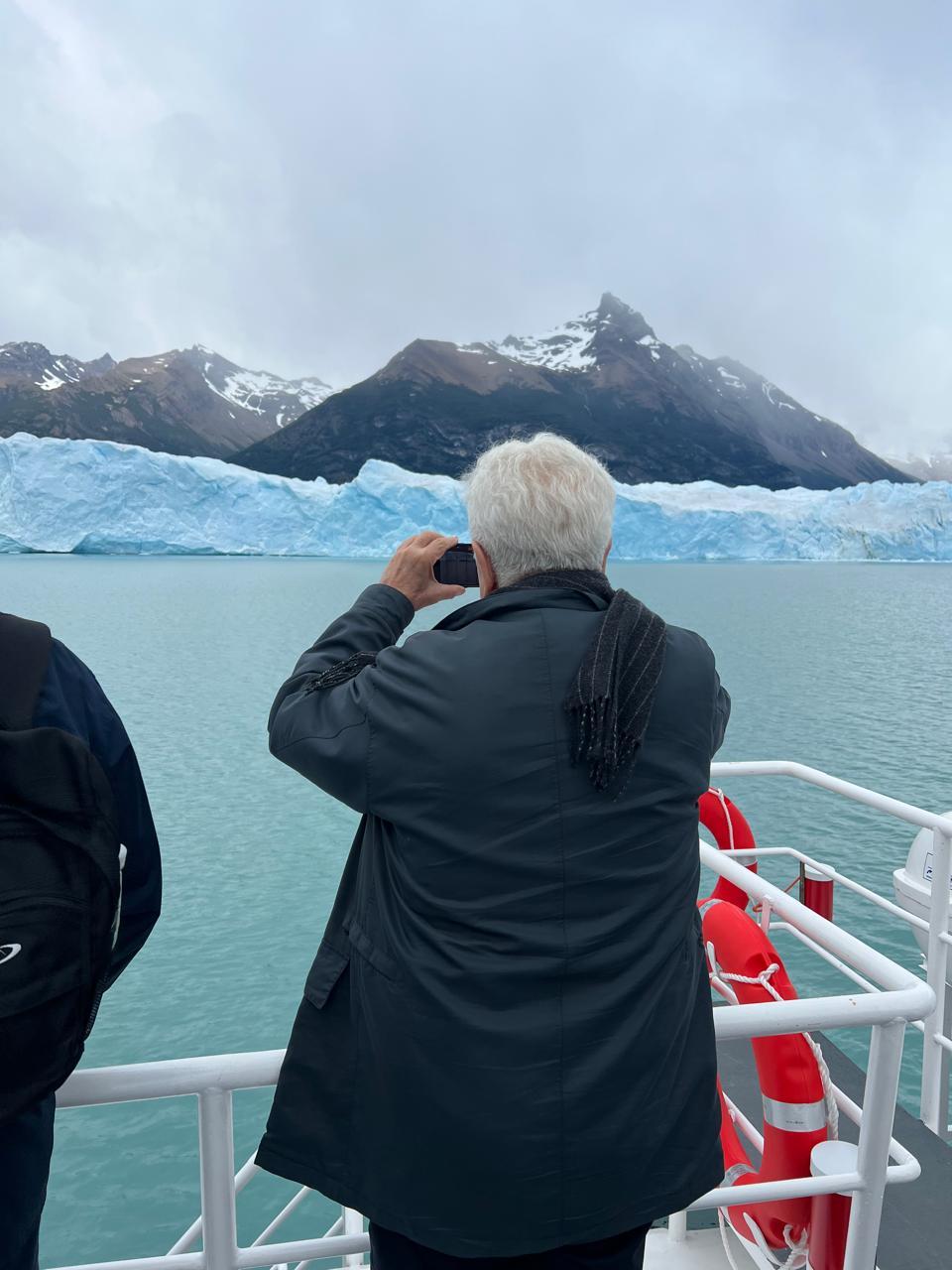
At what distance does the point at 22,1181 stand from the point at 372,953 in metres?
0.26

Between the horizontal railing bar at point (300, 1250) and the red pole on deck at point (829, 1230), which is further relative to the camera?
the red pole on deck at point (829, 1230)

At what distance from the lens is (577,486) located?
2.14 ft

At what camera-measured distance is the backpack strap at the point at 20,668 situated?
554 millimetres

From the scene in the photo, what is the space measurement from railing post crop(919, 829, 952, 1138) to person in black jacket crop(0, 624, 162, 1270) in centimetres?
115

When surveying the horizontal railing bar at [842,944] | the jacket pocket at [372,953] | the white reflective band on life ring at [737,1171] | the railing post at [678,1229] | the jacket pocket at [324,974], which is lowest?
the railing post at [678,1229]

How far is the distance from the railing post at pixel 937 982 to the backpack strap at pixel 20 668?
1.26 meters

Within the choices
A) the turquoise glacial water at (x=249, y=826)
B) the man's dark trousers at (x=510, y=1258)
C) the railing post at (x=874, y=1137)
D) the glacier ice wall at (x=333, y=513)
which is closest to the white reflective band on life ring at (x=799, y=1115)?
the railing post at (x=874, y=1137)

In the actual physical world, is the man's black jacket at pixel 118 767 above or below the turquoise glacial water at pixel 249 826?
above

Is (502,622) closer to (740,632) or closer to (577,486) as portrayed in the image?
(577,486)

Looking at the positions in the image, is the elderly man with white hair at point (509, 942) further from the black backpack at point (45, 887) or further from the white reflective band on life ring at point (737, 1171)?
the white reflective band on life ring at point (737, 1171)

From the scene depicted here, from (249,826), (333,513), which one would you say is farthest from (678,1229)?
(333,513)

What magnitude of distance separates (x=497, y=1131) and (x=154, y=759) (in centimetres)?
611

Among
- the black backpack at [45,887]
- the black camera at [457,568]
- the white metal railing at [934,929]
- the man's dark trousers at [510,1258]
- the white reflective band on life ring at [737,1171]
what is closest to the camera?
the black backpack at [45,887]

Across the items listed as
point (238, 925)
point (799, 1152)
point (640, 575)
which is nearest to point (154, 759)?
point (238, 925)
